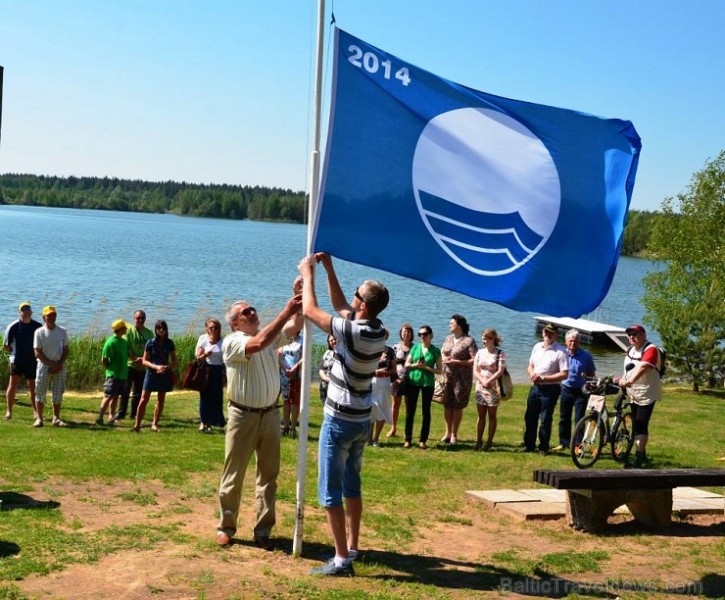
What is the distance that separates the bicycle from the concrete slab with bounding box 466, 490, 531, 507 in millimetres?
2827

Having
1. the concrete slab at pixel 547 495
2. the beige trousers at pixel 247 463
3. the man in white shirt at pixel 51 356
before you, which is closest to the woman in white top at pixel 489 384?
the concrete slab at pixel 547 495

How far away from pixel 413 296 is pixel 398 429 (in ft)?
135

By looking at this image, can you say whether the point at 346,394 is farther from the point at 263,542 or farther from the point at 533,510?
the point at 533,510

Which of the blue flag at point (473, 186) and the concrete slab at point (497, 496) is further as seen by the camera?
the concrete slab at point (497, 496)

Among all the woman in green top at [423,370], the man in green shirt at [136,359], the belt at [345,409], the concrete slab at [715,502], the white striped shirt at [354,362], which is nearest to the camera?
the white striped shirt at [354,362]

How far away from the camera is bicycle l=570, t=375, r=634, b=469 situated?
1262 cm

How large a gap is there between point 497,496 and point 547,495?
610 millimetres

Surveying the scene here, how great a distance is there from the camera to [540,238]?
23.5ft

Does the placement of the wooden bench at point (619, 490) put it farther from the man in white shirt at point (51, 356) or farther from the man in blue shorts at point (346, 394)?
the man in white shirt at point (51, 356)

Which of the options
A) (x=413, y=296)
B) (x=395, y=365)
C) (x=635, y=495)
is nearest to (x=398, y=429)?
(x=395, y=365)

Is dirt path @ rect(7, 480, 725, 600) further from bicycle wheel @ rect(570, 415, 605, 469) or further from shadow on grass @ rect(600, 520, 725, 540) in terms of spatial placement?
bicycle wheel @ rect(570, 415, 605, 469)

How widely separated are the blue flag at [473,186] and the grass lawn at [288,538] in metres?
2.21

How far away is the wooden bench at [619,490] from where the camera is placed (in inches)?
341

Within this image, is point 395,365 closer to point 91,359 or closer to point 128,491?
point 128,491
